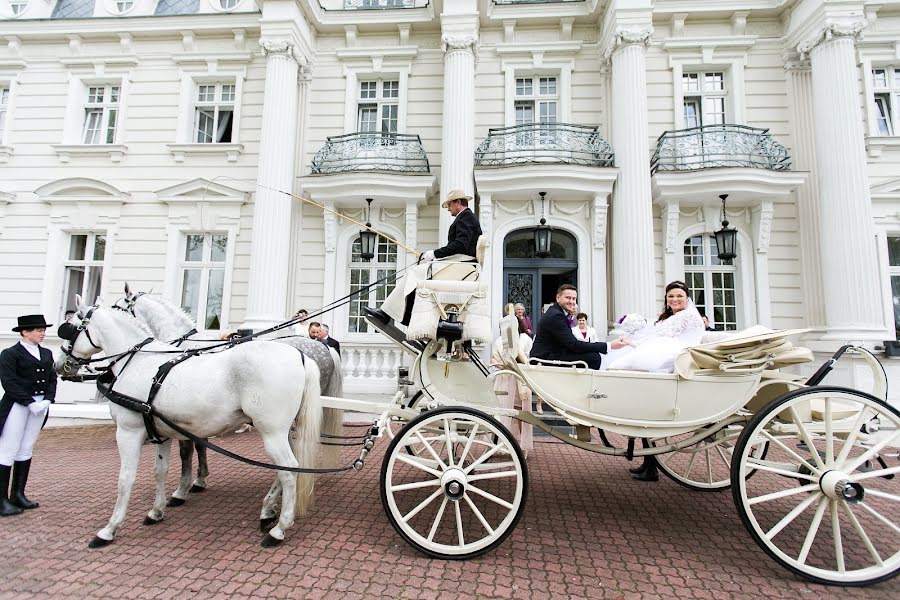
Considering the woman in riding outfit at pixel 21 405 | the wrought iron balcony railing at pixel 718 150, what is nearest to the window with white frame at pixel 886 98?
the wrought iron balcony railing at pixel 718 150

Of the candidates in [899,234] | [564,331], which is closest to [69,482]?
[564,331]

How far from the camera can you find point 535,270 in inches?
342

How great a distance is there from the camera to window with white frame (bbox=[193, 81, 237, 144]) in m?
9.86

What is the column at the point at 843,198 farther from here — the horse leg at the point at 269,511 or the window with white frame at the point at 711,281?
the horse leg at the point at 269,511

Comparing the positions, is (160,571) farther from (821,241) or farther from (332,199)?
(821,241)

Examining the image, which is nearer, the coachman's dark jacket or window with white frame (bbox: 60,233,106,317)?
the coachman's dark jacket

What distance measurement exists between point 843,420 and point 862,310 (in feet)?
21.5

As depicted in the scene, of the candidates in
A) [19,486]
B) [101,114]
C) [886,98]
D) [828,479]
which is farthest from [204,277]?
[886,98]

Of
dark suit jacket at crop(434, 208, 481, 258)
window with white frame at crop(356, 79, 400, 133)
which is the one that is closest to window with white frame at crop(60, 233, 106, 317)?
window with white frame at crop(356, 79, 400, 133)

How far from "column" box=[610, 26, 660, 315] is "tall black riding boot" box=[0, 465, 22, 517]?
815 cm

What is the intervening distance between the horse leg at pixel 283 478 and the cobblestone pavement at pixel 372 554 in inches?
4.3

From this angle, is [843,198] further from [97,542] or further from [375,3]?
[97,542]

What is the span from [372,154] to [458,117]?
75.8 inches

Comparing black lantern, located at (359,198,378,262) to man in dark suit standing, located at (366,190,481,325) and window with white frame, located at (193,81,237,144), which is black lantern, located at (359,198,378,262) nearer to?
window with white frame, located at (193,81,237,144)
